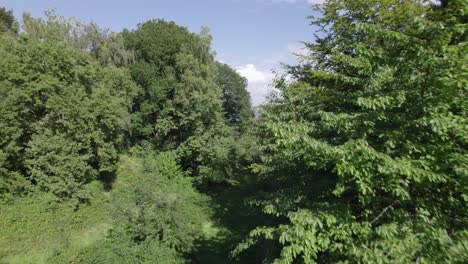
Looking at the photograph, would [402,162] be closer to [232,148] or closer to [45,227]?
[45,227]

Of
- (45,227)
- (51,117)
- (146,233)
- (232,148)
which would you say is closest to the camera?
(146,233)

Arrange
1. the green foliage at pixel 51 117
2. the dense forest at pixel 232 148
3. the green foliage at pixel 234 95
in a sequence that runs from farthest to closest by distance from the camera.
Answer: the green foliage at pixel 234 95
the green foliage at pixel 51 117
the dense forest at pixel 232 148

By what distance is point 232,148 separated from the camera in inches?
846

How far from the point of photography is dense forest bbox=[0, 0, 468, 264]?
4395 millimetres

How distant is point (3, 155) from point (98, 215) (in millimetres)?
5204

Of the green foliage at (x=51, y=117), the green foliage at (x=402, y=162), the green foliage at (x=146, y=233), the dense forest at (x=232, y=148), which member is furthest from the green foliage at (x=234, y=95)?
the green foliage at (x=402, y=162)

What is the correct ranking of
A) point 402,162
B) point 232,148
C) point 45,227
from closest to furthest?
1. point 402,162
2. point 45,227
3. point 232,148

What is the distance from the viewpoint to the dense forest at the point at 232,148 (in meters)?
4.39

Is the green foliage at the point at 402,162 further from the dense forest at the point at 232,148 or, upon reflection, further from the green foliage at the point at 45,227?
the green foliage at the point at 45,227

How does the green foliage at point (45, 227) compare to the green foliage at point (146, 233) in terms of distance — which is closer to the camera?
the green foliage at point (146, 233)

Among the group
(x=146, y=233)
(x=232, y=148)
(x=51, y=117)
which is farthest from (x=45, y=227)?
(x=232, y=148)

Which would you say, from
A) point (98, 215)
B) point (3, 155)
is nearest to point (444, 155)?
point (98, 215)

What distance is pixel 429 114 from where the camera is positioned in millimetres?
4367

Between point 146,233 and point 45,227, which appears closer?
point 146,233
